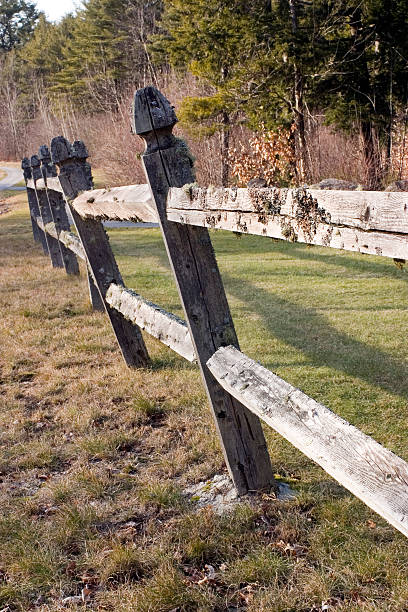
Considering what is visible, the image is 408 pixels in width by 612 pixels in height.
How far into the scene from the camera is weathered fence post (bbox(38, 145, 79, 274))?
8727 mm

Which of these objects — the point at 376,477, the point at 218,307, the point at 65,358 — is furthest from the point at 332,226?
the point at 65,358

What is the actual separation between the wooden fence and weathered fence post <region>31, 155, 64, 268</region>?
5.44 m

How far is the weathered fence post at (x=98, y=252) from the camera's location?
5.06 metres

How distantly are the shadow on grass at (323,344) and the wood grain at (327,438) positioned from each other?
2089 mm

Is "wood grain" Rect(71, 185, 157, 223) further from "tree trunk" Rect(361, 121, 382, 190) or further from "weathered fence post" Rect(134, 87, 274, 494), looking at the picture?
"tree trunk" Rect(361, 121, 382, 190)

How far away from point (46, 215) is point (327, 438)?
9.41 meters

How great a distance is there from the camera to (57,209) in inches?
346

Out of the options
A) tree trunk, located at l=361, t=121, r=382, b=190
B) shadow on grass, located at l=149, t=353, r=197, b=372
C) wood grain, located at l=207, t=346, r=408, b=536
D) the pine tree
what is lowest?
shadow on grass, located at l=149, t=353, r=197, b=372

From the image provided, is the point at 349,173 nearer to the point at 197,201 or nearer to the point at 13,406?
the point at 13,406

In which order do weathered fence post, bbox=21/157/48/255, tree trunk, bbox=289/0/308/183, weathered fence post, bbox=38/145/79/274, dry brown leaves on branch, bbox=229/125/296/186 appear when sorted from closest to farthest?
weathered fence post, bbox=38/145/79/274
weathered fence post, bbox=21/157/48/255
tree trunk, bbox=289/0/308/183
dry brown leaves on branch, bbox=229/125/296/186

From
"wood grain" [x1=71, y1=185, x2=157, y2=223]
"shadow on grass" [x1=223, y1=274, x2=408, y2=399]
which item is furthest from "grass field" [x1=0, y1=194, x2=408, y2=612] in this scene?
"wood grain" [x1=71, y1=185, x2=157, y2=223]

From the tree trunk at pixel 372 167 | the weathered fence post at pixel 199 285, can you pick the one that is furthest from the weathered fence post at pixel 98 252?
the tree trunk at pixel 372 167

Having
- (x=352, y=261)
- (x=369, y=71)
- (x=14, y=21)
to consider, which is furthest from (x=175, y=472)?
(x=14, y=21)

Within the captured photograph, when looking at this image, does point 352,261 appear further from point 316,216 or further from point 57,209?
point 316,216
